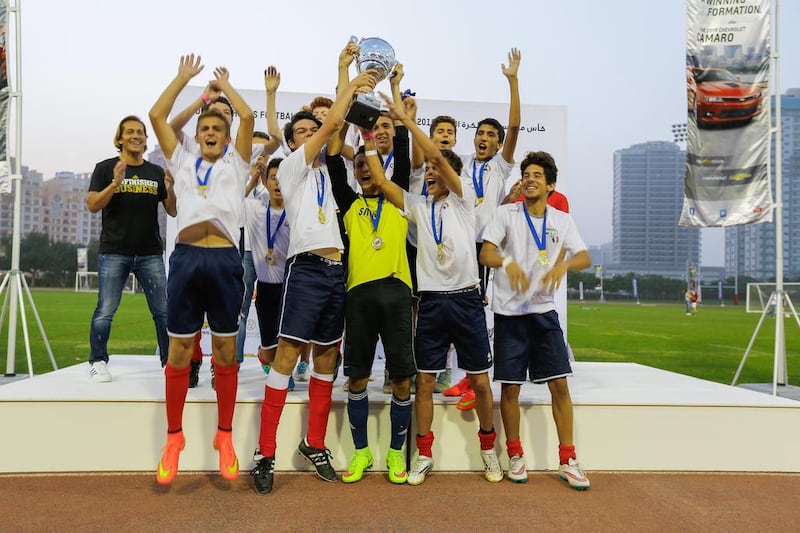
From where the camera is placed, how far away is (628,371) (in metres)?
5.27

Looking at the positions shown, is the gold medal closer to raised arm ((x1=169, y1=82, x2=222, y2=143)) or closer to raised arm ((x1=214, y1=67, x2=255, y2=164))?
raised arm ((x1=214, y1=67, x2=255, y2=164))

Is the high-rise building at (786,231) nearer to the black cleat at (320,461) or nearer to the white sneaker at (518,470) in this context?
the white sneaker at (518,470)

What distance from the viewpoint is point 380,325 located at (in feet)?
10.2

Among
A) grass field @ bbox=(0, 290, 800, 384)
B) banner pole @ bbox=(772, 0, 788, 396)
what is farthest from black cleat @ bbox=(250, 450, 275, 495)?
grass field @ bbox=(0, 290, 800, 384)

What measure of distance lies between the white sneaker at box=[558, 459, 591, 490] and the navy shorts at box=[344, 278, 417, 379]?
102 centimetres

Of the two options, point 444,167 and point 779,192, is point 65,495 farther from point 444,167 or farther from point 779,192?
point 779,192

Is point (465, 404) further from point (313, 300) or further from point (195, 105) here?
point (195, 105)

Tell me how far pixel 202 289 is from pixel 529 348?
6.05 ft

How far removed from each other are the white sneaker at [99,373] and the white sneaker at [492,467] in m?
2.66

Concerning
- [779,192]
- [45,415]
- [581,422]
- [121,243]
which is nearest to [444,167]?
[581,422]

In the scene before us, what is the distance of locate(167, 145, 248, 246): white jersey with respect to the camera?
295 centimetres

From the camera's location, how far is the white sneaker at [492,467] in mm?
3234

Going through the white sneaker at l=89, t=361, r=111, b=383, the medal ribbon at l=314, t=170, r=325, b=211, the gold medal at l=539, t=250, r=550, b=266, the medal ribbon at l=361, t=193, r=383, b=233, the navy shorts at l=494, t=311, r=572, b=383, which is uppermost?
the medal ribbon at l=314, t=170, r=325, b=211

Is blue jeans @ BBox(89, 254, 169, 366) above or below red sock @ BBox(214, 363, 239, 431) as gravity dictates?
above
